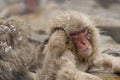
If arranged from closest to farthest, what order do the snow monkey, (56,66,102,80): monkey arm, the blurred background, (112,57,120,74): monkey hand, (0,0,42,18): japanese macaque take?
1. (56,66,102,80): monkey arm
2. the snow monkey
3. (112,57,120,74): monkey hand
4. the blurred background
5. (0,0,42,18): japanese macaque

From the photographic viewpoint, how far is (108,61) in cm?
567

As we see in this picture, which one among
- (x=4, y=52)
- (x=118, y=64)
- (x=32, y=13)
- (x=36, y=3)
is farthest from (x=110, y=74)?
(x=36, y=3)

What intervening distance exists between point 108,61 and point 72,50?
661 millimetres

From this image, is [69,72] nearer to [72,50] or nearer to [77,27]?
[72,50]

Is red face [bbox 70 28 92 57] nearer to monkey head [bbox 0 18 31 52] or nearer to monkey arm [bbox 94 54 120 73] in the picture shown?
monkey arm [bbox 94 54 120 73]

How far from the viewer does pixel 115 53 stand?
6.10 m

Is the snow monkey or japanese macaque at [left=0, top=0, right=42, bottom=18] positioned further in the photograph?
japanese macaque at [left=0, top=0, right=42, bottom=18]

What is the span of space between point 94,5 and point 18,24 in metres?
13.8

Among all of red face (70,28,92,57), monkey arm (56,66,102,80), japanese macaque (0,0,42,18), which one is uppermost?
red face (70,28,92,57)

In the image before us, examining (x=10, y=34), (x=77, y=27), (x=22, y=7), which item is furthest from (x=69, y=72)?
→ (x=22, y=7)

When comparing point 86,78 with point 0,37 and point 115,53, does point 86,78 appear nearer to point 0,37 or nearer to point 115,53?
point 0,37

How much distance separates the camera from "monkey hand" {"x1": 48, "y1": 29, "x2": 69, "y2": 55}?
4.96m

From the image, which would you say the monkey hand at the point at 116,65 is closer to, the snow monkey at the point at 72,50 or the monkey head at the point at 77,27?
the snow monkey at the point at 72,50

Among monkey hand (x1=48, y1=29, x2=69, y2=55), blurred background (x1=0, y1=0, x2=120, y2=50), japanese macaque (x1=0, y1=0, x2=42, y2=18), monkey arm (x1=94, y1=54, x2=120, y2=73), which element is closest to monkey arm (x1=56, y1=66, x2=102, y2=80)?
monkey hand (x1=48, y1=29, x2=69, y2=55)
